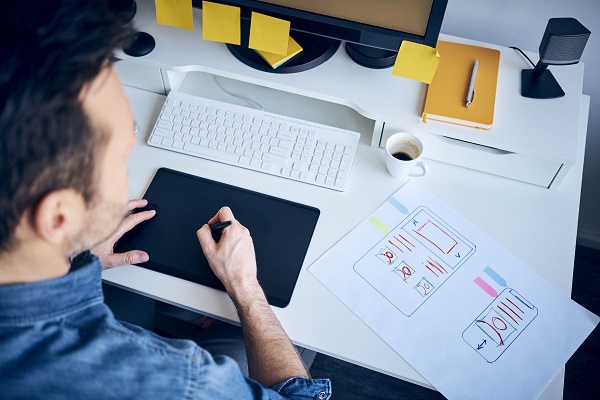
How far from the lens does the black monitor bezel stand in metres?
0.97

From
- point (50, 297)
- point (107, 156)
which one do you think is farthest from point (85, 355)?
point (107, 156)

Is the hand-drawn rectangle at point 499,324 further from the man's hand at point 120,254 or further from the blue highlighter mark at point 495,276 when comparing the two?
the man's hand at point 120,254

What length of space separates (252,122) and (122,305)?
1.58 ft

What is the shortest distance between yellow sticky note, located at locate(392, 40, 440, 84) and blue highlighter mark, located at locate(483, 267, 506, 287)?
38cm

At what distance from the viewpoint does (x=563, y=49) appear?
3.31 feet

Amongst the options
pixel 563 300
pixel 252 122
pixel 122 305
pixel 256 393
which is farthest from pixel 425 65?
pixel 122 305

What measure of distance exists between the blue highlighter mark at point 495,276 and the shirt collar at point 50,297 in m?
0.68

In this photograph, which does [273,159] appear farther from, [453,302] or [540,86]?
[540,86]

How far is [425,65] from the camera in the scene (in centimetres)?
99

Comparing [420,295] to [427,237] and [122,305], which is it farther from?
[122,305]

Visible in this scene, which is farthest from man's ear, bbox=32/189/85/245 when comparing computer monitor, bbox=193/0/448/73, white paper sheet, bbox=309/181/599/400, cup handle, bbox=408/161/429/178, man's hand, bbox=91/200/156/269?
cup handle, bbox=408/161/429/178

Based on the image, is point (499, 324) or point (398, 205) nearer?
point (499, 324)

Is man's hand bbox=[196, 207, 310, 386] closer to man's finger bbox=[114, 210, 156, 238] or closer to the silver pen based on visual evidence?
man's finger bbox=[114, 210, 156, 238]

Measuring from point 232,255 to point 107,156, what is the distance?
13.2 inches
